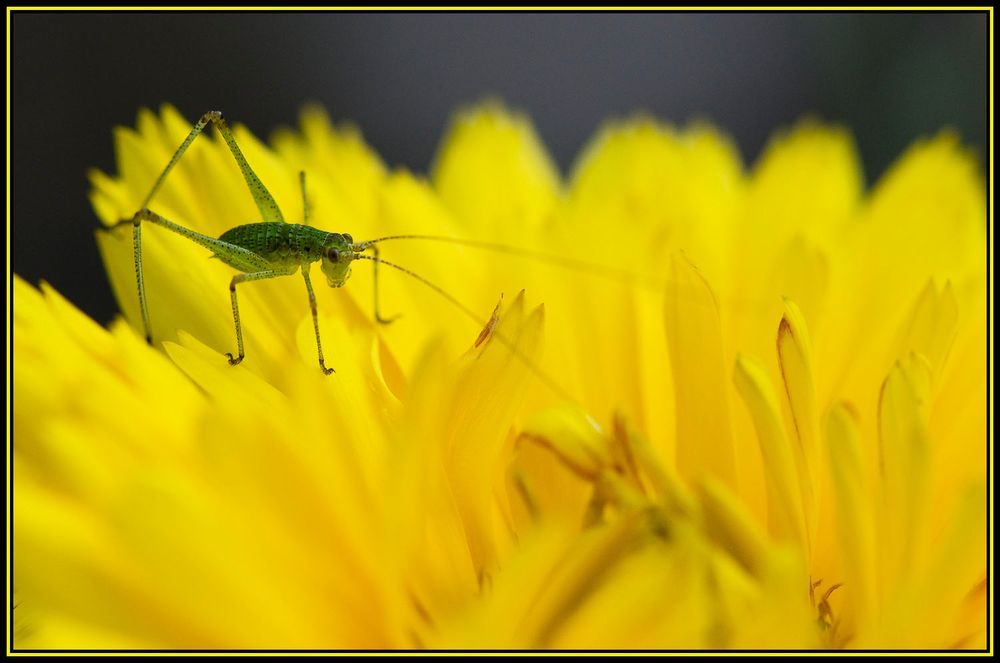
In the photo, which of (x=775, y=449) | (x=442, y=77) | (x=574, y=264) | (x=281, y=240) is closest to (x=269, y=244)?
(x=281, y=240)

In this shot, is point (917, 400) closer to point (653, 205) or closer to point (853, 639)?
point (853, 639)

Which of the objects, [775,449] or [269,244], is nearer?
[775,449]

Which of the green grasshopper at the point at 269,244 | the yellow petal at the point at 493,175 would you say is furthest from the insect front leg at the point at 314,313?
the yellow petal at the point at 493,175

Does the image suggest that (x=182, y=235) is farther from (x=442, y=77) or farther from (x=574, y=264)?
(x=442, y=77)

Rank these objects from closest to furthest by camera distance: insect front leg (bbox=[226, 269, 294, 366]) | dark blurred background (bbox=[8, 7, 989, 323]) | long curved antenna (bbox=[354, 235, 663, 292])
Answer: insect front leg (bbox=[226, 269, 294, 366])
long curved antenna (bbox=[354, 235, 663, 292])
dark blurred background (bbox=[8, 7, 989, 323])

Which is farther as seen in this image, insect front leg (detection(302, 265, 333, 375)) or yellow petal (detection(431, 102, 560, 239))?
yellow petal (detection(431, 102, 560, 239))

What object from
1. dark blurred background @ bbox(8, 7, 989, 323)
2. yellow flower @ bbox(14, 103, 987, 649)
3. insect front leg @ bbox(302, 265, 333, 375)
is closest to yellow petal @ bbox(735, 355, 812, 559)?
yellow flower @ bbox(14, 103, 987, 649)

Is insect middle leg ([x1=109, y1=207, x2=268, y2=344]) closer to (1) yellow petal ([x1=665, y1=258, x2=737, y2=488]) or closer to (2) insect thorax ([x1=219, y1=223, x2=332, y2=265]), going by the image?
(2) insect thorax ([x1=219, y1=223, x2=332, y2=265])

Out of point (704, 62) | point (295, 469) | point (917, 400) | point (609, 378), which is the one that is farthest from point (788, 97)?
point (295, 469)
